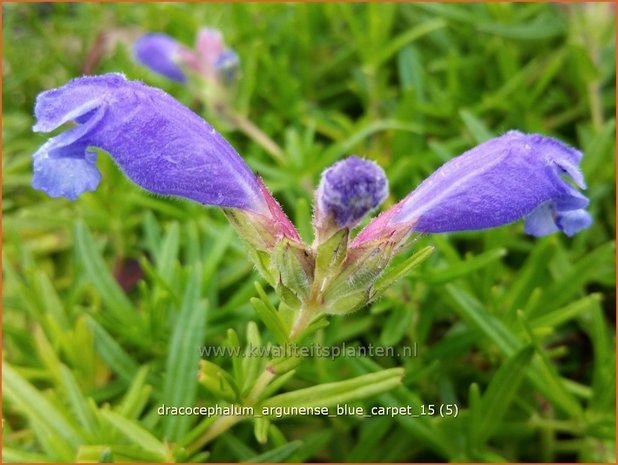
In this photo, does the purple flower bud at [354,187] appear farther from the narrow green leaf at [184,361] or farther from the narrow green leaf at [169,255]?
the narrow green leaf at [169,255]

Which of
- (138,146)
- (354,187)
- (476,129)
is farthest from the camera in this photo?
(476,129)

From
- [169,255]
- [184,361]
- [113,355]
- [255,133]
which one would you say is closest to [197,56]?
[255,133]

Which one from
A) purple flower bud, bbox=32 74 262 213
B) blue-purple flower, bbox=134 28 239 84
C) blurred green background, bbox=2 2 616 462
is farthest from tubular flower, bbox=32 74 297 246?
blue-purple flower, bbox=134 28 239 84

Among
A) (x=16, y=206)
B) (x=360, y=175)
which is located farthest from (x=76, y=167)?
(x=16, y=206)

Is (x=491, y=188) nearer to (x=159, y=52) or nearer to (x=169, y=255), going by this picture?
(x=169, y=255)

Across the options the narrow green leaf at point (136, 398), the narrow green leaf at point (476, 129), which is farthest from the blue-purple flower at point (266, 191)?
the narrow green leaf at point (476, 129)

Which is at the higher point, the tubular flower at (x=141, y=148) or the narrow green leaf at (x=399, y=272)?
the tubular flower at (x=141, y=148)
